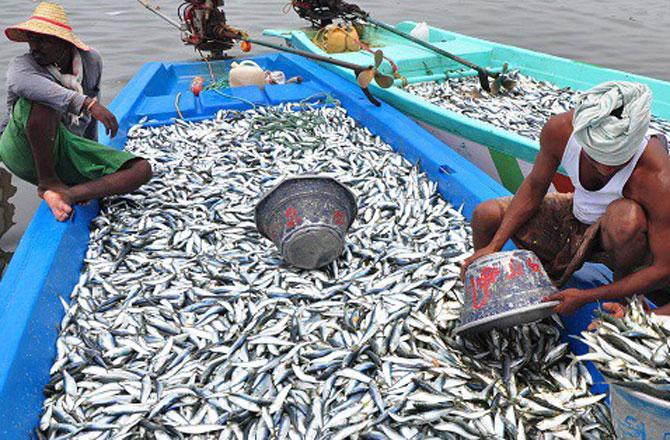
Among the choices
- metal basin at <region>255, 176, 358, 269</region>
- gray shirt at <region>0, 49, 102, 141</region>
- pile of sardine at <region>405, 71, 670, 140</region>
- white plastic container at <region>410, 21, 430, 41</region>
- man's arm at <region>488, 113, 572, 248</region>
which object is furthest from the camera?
white plastic container at <region>410, 21, 430, 41</region>

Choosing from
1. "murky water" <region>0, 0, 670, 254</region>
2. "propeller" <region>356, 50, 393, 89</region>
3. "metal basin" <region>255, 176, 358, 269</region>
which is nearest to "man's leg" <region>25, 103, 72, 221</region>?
"metal basin" <region>255, 176, 358, 269</region>

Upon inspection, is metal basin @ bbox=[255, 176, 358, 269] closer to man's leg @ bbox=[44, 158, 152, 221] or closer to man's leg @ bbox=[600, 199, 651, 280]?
man's leg @ bbox=[44, 158, 152, 221]

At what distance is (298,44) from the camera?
7684 mm

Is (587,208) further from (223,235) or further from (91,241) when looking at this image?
(91,241)

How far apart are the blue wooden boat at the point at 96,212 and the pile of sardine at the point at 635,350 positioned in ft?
2.04

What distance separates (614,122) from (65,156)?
3.62m

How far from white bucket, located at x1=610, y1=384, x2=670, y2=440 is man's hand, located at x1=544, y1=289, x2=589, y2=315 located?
472 millimetres

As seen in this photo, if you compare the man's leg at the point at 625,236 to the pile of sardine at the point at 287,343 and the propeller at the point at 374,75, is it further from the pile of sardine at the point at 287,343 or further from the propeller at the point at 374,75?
the propeller at the point at 374,75

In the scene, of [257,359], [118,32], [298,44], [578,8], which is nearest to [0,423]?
[257,359]

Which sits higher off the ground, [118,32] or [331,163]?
[331,163]

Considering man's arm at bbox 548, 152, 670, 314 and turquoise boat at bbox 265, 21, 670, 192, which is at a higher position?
man's arm at bbox 548, 152, 670, 314

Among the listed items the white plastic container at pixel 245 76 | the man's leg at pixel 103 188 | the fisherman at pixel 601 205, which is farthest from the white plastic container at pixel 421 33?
the fisherman at pixel 601 205

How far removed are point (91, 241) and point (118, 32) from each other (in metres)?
11.5

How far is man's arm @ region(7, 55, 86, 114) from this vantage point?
3352mm
